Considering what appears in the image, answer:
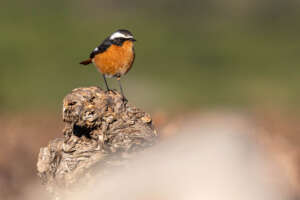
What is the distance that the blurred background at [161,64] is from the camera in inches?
584

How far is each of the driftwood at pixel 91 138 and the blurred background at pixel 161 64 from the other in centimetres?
169

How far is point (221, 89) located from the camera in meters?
23.0

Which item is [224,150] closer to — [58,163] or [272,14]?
Result: [58,163]

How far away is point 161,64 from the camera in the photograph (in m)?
26.6

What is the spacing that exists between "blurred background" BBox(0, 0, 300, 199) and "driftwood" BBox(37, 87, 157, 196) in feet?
5.55

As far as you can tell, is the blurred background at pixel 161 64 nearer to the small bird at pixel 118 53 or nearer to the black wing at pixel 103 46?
the small bird at pixel 118 53

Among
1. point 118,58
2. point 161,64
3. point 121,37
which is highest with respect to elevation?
point 121,37

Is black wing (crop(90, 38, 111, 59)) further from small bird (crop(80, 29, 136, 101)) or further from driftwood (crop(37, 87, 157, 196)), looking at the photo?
driftwood (crop(37, 87, 157, 196))

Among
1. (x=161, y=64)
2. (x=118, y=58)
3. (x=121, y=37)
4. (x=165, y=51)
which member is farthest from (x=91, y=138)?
(x=165, y=51)

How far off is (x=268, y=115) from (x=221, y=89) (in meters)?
4.98

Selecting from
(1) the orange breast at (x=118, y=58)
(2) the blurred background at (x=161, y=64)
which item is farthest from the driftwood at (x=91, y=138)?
(2) the blurred background at (x=161, y=64)

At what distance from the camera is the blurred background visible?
14.8m

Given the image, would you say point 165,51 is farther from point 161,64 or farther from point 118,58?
point 118,58

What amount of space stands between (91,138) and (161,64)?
18.4m
